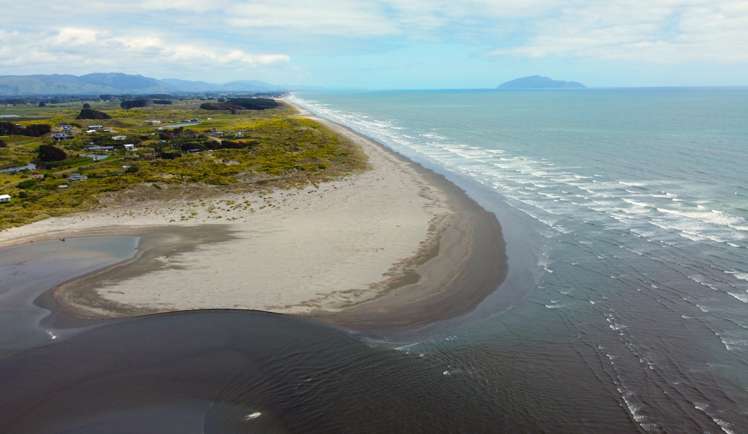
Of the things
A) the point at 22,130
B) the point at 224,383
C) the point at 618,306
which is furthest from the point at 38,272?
the point at 22,130

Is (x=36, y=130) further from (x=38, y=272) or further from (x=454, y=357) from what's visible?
(x=454, y=357)

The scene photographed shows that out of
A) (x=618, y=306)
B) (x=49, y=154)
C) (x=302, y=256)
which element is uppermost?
(x=49, y=154)

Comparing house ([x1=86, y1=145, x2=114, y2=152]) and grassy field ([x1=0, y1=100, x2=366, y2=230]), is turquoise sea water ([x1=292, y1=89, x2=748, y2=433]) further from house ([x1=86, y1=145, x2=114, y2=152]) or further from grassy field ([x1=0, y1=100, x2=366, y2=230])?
house ([x1=86, y1=145, x2=114, y2=152])

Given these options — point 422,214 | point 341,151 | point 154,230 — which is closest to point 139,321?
point 154,230

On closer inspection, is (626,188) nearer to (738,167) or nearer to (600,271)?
(738,167)

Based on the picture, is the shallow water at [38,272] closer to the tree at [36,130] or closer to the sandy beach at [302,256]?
the sandy beach at [302,256]

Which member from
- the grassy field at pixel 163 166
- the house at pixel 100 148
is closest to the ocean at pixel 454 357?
the grassy field at pixel 163 166
